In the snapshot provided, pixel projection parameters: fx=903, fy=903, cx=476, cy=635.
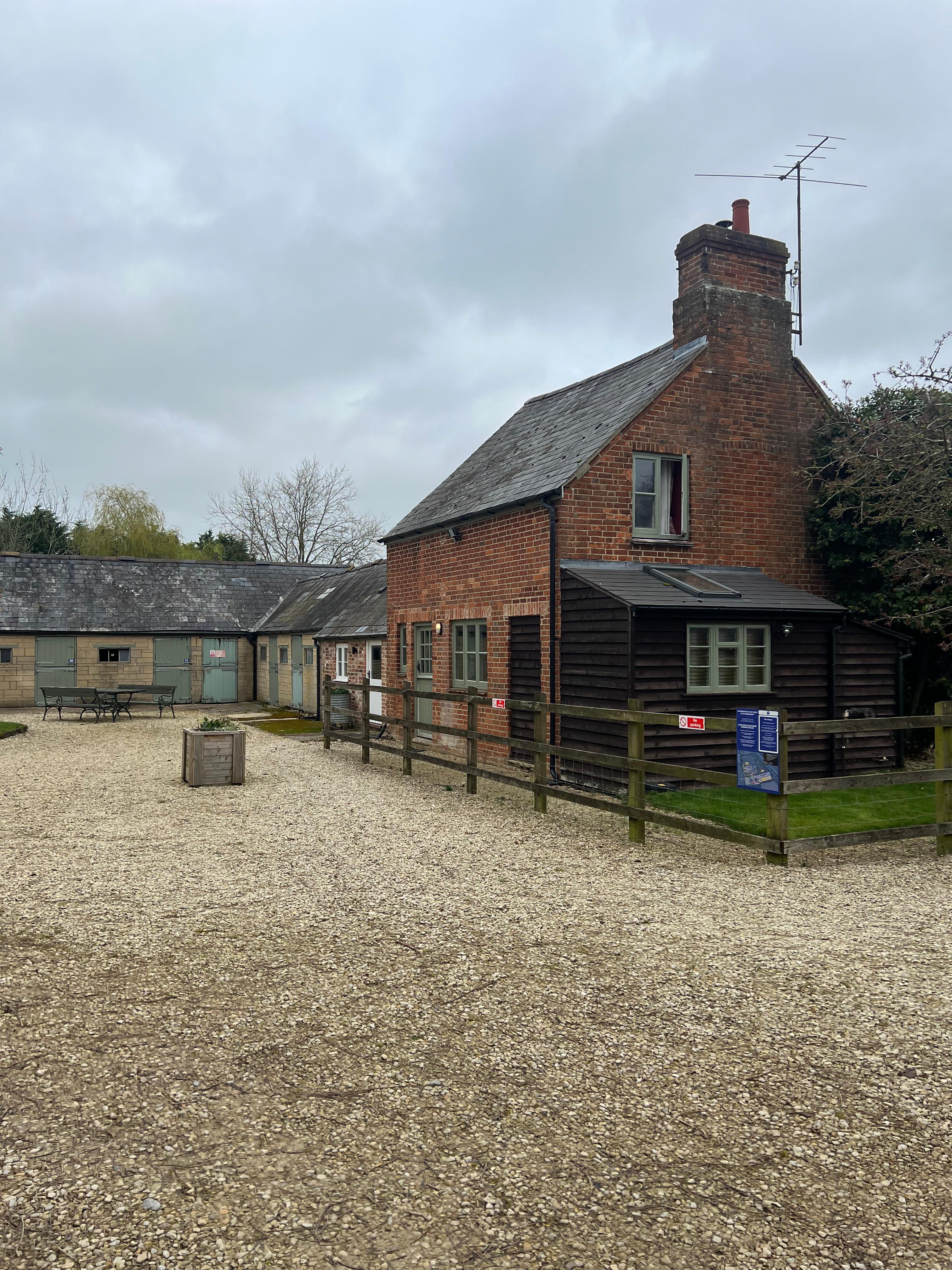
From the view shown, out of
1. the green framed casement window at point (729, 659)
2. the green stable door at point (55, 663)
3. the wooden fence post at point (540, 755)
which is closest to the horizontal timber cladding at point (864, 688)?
the green framed casement window at point (729, 659)

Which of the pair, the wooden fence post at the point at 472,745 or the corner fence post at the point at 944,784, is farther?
the wooden fence post at the point at 472,745

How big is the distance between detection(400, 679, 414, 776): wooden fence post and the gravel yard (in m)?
5.06

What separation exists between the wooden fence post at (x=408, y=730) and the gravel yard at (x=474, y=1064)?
16.6 feet

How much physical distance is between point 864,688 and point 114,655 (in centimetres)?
2311

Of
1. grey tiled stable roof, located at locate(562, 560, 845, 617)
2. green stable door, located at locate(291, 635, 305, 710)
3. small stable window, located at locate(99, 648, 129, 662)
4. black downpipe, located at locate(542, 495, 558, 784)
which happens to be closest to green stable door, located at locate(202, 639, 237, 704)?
small stable window, located at locate(99, 648, 129, 662)

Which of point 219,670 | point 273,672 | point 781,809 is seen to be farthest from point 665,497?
point 219,670

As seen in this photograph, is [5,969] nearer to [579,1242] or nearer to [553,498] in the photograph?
[579,1242]

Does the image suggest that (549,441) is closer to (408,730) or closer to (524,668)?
(524,668)

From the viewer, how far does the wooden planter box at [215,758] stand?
40.3ft

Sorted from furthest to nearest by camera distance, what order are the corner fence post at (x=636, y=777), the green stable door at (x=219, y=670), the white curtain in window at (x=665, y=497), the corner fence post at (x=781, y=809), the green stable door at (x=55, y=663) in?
1. the green stable door at (x=219, y=670)
2. the green stable door at (x=55, y=663)
3. the white curtain in window at (x=665, y=497)
4. the corner fence post at (x=636, y=777)
5. the corner fence post at (x=781, y=809)

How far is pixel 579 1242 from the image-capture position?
286 centimetres

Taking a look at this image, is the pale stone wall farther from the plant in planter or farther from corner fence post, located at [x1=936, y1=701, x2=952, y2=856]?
corner fence post, located at [x1=936, y1=701, x2=952, y2=856]

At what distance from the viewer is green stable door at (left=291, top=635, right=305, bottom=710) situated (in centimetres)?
2600

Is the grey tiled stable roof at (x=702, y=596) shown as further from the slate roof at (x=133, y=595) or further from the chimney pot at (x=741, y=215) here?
the slate roof at (x=133, y=595)
